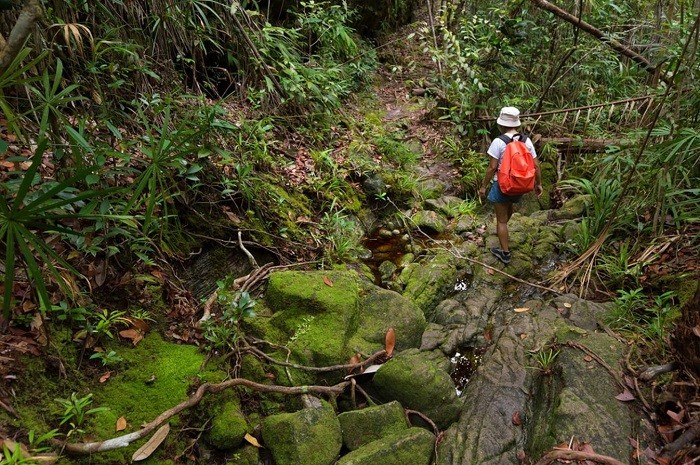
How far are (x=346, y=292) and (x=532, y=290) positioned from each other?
2328mm

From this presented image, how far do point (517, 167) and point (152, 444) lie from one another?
4093 mm

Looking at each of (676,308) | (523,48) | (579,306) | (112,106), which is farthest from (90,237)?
(523,48)

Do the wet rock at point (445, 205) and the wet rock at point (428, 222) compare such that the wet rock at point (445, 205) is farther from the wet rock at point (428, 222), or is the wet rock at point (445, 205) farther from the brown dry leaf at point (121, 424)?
the brown dry leaf at point (121, 424)

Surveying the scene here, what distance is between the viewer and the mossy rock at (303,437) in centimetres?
271

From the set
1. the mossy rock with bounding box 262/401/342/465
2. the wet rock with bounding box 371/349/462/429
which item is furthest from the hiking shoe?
the mossy rock with bounding box 262/401/342/465

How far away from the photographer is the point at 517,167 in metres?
4.79

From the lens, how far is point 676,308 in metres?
3.72

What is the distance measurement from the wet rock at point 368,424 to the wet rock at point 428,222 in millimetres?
3164

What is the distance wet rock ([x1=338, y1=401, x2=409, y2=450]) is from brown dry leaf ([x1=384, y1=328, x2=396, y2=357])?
588mm

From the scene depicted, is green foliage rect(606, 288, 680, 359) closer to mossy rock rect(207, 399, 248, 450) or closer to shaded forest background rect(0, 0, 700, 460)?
shaded forest background rect(0, 0, 700, 460)

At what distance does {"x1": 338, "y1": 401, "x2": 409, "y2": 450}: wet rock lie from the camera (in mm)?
2982

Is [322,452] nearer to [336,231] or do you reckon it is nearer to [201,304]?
[201,304]

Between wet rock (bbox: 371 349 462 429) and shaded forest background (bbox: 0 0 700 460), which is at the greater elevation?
shaded forest background (bbox: 0 0 700 460)

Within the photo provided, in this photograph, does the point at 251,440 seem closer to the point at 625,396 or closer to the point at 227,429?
the point at 227,429
